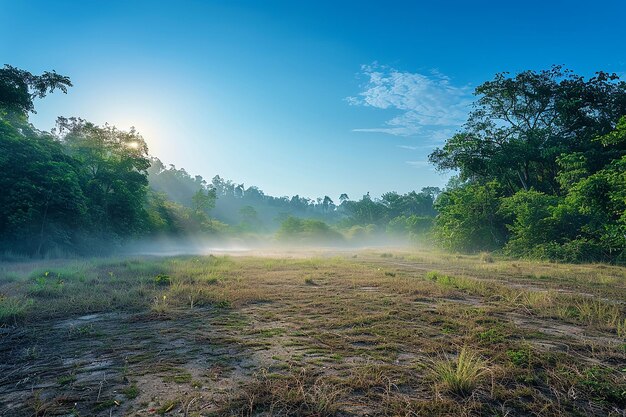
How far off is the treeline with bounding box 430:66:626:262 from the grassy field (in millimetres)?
10685

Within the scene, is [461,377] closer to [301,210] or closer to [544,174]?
[544,174]

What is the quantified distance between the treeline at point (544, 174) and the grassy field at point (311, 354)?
35.1 ft

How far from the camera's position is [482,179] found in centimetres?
2994

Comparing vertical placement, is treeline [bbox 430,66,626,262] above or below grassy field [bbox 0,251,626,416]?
above

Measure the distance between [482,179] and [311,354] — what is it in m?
31.3

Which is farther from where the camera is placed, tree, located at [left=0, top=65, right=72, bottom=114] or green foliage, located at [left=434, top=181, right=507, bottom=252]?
green foliage, located at [left=434, top=181, right=507, bottom=252]

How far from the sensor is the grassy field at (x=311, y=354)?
278 centimetres

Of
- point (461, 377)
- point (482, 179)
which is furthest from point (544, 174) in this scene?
point (461, 377)

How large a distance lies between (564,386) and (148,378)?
4390 mm

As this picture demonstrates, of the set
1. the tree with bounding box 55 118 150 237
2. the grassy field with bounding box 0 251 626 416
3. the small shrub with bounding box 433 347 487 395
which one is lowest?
the grassy field with bounding box 0 251 626 416

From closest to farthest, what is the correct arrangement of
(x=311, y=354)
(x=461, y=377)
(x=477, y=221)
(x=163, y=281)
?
(x=461, y=377)
(x=311, y=354)
(x=163, y=281)
(x=477, y=221)

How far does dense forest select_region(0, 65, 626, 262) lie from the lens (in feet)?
57.0

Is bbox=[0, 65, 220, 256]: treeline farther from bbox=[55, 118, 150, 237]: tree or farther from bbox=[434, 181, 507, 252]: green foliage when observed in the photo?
bbox=[434, 181, 507, 252]: green foliage

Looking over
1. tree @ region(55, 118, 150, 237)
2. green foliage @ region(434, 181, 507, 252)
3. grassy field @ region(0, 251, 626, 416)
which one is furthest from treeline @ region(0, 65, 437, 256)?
green foliage @ region(434, 181, 507, 252)
